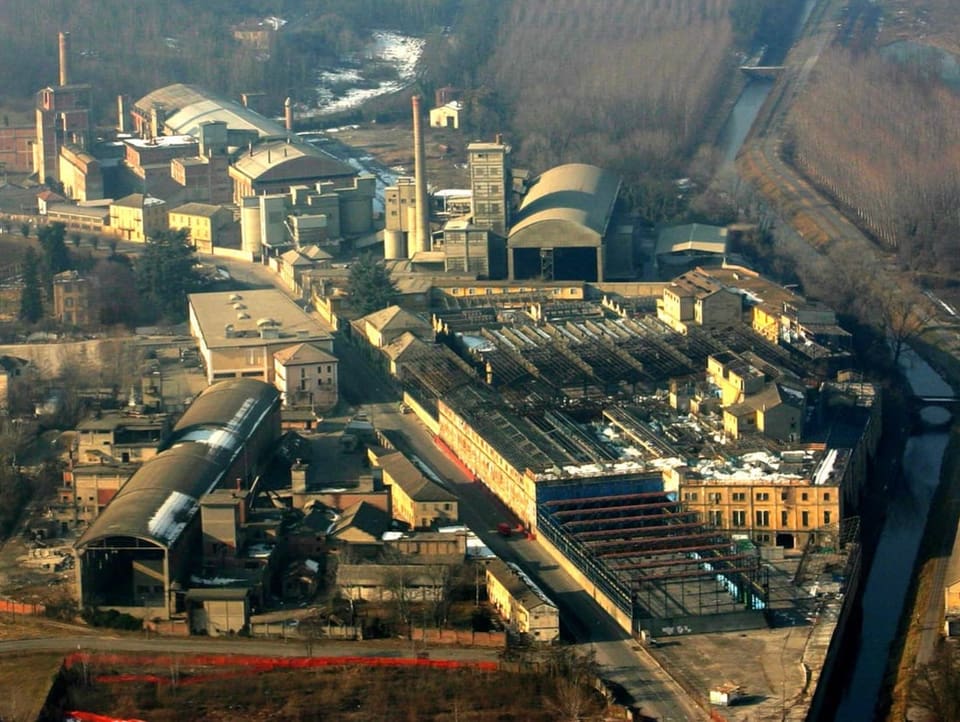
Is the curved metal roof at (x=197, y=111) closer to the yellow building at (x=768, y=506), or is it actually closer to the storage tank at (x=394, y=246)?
the storage tank at (x=394, y=246)

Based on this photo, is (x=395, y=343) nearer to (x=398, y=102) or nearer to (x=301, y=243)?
(x=301, y=243)

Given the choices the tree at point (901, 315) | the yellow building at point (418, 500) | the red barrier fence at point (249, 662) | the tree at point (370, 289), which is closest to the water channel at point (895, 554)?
the tree at point (901, 315)

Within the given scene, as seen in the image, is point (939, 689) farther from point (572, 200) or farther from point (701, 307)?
point (572, 200)

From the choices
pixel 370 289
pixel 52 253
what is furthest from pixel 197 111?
pixel 370 289

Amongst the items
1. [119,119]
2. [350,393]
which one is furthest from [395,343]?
[119,119]

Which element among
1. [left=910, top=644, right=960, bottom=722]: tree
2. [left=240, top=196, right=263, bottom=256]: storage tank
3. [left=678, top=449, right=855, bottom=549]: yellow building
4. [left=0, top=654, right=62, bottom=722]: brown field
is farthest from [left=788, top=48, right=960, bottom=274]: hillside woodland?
[left=0, top=654, right=62, bottom=722]: brown field

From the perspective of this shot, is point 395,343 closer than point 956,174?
Yes

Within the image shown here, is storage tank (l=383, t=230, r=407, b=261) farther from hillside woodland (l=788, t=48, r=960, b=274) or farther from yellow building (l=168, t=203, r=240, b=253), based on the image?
hillside woodland (l=788, t=48, r=960, b=274)
